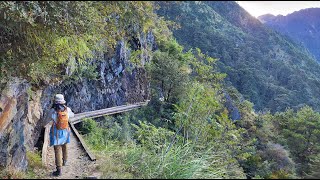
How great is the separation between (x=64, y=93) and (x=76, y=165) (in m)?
10.4

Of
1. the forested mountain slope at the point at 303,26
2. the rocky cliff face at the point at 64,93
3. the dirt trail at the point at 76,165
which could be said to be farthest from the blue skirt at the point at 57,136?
the forested mountain slope at the point at 303,26

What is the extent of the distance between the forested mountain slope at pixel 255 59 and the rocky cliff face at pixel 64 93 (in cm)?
2830

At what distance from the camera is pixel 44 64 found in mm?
8047

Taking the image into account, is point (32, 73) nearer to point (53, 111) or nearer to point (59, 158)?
point (53, 111)

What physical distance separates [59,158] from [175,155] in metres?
1.98

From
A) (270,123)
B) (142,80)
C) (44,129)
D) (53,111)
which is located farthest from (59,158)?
(270,123)

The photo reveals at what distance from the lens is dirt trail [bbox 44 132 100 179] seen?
568cm

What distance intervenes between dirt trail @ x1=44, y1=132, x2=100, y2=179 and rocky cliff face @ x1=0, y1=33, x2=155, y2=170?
1.94ft

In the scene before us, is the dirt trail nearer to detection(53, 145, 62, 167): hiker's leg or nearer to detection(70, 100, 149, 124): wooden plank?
detection(53, 145, 62, 167): hiker's leg

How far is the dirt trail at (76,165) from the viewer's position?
18.6 ft

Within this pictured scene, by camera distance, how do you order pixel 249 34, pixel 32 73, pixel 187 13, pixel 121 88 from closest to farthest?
1. pixel 32 73
2. pixel 121 88
3. pixel 187 13
4. pixel 249 34

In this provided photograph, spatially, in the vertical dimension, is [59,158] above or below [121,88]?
above

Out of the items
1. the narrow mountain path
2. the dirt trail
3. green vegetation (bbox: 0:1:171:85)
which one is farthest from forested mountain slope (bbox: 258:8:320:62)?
the dirt trail

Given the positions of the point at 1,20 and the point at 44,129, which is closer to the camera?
the point at 1,20
